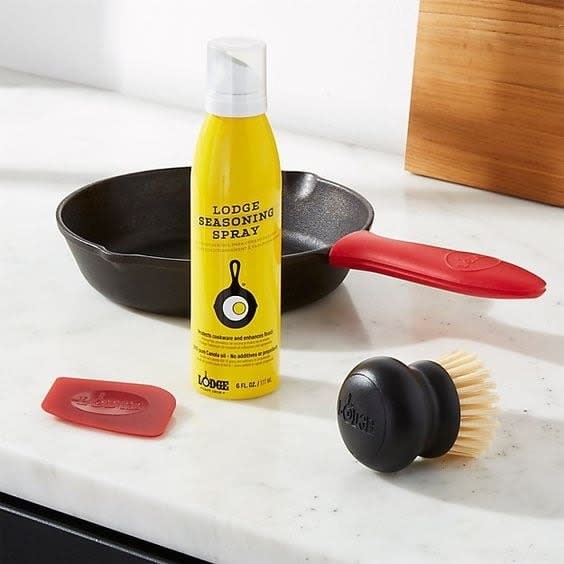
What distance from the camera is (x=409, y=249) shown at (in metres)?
0.93

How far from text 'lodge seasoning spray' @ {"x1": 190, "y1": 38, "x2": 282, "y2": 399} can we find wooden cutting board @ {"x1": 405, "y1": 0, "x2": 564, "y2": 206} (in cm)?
48

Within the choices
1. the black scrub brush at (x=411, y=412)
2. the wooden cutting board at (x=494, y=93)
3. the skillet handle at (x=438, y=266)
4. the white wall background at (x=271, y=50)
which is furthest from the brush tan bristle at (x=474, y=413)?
the white wall background at (x=271, y=50)

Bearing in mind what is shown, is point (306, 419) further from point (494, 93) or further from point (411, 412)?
point (494, 93)

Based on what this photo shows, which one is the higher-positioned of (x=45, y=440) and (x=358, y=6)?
(x=358, y=6)

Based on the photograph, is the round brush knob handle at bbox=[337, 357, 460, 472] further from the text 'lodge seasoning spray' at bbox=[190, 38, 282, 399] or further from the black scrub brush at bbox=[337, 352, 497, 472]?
the text 'lodge seasoning spray' at bbox=[190, 38, 282, 399]

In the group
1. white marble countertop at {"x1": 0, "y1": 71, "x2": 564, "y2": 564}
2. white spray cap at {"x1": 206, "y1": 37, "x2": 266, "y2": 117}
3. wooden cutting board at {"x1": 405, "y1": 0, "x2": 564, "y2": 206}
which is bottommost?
white marble countertop at {"x1": 0, "y1": 71, "x2": 564, "y2": 564}

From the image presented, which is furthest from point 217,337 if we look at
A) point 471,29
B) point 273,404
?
point 471,29

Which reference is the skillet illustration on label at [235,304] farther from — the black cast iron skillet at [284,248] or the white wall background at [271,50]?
the white wall background at [271,50]

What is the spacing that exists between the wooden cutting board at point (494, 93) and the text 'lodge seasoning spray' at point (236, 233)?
0.48 meters

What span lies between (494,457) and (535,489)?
0.04 meters

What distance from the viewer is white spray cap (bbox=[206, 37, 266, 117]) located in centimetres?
74

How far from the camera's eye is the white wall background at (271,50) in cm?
136

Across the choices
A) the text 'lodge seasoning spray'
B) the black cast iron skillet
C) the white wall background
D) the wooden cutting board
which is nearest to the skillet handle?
the black cast iron skillet

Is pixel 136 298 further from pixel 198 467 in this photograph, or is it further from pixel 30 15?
pixel 30 15
